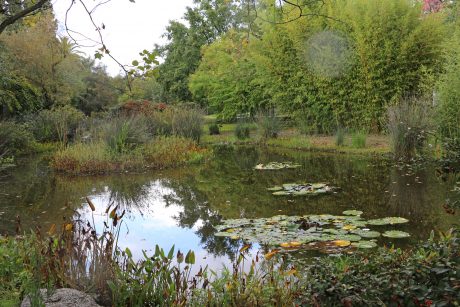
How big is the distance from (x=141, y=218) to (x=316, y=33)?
35.5ft

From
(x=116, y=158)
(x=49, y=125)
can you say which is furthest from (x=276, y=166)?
(x=49, y=125)

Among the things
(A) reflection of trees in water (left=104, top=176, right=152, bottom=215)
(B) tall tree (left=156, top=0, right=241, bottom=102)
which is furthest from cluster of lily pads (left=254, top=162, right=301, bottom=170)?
(B) tall tree (left=156, top=0, right=241, bottom=102)

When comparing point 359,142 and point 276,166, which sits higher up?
point 359,142

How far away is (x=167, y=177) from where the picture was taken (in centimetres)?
924

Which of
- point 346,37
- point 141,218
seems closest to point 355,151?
point 346,37

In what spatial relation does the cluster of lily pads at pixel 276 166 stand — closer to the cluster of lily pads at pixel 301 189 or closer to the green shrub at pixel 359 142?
the cluster of lily pads at pixel 301 189

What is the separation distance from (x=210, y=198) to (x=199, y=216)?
1.08m

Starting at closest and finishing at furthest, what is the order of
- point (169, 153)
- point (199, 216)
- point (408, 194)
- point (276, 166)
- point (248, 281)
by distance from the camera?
point (248, 281) → point (199, 216) → point (408, 194) → point (276, 166) → point (169, 153)

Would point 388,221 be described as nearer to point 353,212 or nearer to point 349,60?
point 353,212

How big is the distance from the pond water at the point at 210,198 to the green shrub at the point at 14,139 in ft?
6.21

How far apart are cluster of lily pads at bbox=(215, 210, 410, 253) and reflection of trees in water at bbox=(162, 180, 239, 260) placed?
0.13 metres

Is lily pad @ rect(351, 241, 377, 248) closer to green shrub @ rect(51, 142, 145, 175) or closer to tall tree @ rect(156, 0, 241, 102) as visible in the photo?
green shrub @ rect(51, 142, 145, 175)

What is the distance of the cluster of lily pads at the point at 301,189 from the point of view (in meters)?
6.85

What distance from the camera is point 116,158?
398 inches
